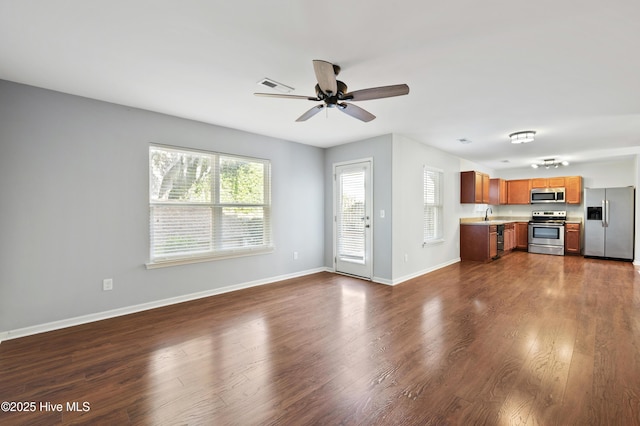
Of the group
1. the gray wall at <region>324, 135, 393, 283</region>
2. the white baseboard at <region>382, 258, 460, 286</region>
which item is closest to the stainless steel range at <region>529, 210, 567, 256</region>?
the white baseboard at <region>382, 258, 460, 286</region>

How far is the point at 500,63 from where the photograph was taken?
2445mm

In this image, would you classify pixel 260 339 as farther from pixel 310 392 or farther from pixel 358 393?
pixel 358 393

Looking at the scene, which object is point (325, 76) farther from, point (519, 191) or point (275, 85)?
point (519, 191)

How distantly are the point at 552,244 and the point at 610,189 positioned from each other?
1.86 meters

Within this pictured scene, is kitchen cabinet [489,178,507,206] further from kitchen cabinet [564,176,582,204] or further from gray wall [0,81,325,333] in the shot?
gray wall [0,81,325,333]

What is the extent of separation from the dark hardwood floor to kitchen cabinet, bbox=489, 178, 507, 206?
4720 millimetres

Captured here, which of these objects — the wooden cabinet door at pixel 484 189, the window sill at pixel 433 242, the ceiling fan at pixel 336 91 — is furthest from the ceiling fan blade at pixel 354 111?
the wooden cabinet door at pixel 484 189

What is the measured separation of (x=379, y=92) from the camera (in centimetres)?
238

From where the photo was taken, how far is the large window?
147 inches

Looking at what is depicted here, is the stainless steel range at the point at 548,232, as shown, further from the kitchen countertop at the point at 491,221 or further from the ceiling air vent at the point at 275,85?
the ceiling air vent at the point at 275,85

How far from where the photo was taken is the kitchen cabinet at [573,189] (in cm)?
775

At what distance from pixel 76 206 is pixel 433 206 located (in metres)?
5.92

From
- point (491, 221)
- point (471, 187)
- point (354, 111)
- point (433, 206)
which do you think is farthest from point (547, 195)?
point (354, 111)

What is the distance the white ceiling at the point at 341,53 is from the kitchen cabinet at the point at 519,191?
5.26 m
